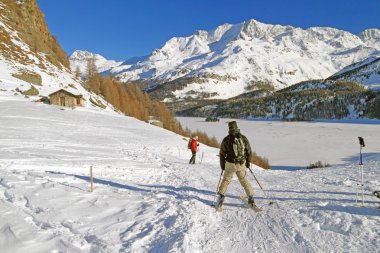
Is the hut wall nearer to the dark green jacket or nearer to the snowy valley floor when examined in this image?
the snowy valley floor

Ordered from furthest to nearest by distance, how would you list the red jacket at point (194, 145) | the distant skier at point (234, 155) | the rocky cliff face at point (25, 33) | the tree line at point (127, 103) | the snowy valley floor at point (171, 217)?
the tree line at point (127, 103) < the rocky cliff face at point (25, 33) < the red jacket at point (194, 145) < the distant skier at point (234, 155) < the snowy valley floor at point (171, 217)

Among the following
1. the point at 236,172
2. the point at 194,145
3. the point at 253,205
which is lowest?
the point at 253,205

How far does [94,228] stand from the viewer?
8266mm

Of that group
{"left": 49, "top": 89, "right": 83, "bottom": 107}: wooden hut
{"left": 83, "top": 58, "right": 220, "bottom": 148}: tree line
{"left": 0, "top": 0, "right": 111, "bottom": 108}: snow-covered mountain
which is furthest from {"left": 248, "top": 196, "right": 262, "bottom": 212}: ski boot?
{"left": 83, "top": 58, "right": 220, "bottom": 148}: tree line

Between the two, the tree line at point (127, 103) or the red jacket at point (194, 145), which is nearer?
the red jacket at point (194, 145)

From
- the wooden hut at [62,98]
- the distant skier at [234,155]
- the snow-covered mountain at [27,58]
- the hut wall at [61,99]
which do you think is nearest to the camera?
the distant skier at [234,155]

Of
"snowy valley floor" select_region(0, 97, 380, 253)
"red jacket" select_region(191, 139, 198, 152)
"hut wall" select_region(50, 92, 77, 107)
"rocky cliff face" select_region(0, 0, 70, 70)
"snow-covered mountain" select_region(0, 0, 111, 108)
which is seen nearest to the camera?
"snowy valley floor" select_region(0, 97, 380, 253)

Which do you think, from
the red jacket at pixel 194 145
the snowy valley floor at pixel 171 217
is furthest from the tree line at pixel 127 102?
the snowy valley floor at pixel 171 217

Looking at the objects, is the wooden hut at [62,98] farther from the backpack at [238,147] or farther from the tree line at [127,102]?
the backpack at [238,147]

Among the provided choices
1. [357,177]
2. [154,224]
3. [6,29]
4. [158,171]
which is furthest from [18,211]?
Result: [6,29]

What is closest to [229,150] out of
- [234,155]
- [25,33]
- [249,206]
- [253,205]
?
[234,155]

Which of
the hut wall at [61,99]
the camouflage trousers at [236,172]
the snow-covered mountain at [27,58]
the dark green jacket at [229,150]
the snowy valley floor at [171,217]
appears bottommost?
the snowy valley floor at [171,217]

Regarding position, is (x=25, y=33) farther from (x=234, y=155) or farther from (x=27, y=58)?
(x=234, y=155)

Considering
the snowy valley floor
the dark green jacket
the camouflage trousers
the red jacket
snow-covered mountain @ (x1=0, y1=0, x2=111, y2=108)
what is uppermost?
snow-covered mountain @ (x1=0, y1=0, x2=111, y2=108)
